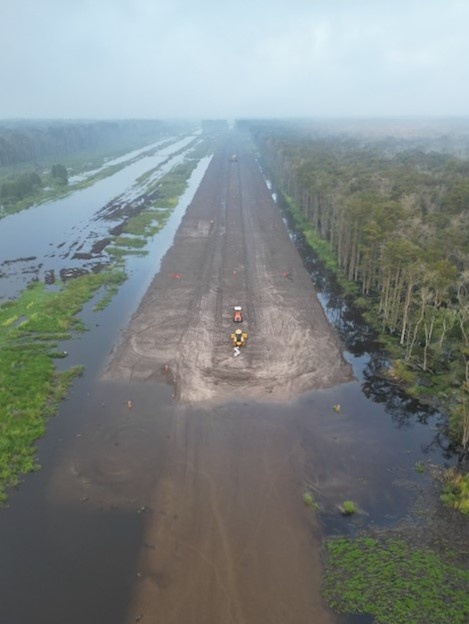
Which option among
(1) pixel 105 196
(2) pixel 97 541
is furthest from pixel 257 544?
(1) pixel 105 196

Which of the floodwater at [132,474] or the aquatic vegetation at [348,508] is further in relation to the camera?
the aquatic vegetation at [348,508]

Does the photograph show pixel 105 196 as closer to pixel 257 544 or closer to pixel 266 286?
pixel 266 286

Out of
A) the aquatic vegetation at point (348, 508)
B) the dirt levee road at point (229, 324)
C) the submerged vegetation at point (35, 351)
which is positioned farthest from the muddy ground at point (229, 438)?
the submerged vegetation at point (35, 351)

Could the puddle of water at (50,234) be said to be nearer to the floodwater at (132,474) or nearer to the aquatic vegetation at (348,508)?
the floodwater at (132,474)

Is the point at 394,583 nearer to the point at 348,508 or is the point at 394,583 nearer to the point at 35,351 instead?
the point at 348,508

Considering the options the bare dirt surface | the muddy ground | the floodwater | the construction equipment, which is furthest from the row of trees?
the bare dirt surface

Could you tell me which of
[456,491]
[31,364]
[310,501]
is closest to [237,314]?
[31,364]

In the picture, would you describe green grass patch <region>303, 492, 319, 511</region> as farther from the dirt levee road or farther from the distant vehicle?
the distant vehicle
